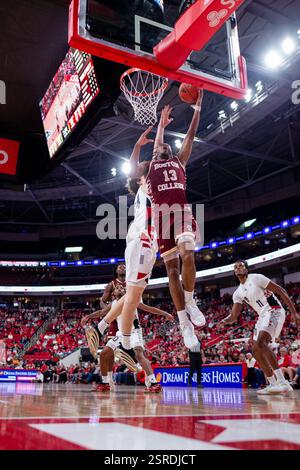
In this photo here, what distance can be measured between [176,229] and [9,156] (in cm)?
611

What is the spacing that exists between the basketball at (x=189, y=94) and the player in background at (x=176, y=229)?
1.20 feet

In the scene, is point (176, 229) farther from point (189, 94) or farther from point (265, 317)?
point (265, 317)

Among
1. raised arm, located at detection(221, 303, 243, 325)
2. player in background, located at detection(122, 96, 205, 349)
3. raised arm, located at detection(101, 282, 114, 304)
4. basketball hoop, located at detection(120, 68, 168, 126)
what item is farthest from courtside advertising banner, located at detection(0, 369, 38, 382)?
player in background, located at detection(122, 96, 205, 349)

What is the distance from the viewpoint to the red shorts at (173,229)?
420 centimetres

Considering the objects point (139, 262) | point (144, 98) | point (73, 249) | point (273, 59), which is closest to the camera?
point (139, 262)

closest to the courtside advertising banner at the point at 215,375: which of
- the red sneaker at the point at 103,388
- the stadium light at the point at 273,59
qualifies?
the red sneaker at the point at 103,388

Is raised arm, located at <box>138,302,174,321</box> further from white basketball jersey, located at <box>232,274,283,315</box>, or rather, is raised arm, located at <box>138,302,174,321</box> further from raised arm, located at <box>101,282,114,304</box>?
white basketball jersey, located at <box>232,274,283,315</box>

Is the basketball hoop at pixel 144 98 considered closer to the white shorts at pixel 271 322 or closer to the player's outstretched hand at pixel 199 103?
the player's outstretched hand at pixel 199 103

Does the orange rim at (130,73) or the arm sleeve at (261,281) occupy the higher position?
the orange rim at (130,73)

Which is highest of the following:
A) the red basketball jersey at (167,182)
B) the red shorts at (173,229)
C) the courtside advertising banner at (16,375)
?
the red basketball jersey at (167,182)

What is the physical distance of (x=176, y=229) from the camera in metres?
4.23

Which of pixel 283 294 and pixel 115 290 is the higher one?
pixel 115 290

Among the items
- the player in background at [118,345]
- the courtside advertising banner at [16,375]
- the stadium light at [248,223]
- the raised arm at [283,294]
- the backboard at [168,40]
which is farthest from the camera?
the stadium light at [248,223]

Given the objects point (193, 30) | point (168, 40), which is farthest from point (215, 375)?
point (193, 30)
